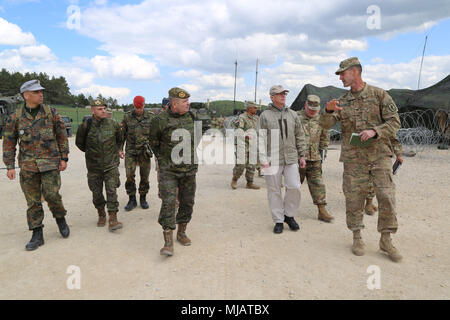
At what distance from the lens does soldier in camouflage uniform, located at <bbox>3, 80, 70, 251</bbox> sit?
408 centimetres

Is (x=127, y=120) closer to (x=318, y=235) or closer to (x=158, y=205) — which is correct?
(x=158, y=205)

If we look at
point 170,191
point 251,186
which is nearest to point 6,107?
point 251,186

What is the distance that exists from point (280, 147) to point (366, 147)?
1186 mm

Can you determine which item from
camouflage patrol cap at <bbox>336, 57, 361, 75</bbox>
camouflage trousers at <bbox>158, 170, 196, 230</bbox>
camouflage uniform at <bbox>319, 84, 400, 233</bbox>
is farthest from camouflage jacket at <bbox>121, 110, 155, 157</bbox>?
camouflage patrol cap at <bbox>336, 57, 361, 75</bbox>

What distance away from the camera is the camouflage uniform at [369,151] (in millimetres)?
3662

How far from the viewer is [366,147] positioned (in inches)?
149

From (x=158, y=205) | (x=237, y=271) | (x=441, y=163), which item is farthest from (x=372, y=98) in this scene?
(x=441, y=163)

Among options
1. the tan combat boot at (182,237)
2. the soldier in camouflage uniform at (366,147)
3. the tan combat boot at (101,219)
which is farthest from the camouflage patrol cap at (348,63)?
the tan combat boot at (101,219)

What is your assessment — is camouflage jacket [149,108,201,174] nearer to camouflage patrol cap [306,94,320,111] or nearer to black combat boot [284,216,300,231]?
black combat boot [284,216,300,231]

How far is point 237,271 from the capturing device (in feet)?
11.5

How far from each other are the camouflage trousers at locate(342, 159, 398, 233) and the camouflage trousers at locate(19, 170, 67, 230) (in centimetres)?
379

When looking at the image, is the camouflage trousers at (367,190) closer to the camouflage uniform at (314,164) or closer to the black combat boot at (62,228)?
the camouflage uniform at (314,164)

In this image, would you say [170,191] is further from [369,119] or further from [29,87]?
[369,119]

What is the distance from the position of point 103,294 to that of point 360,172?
10.2 feet
